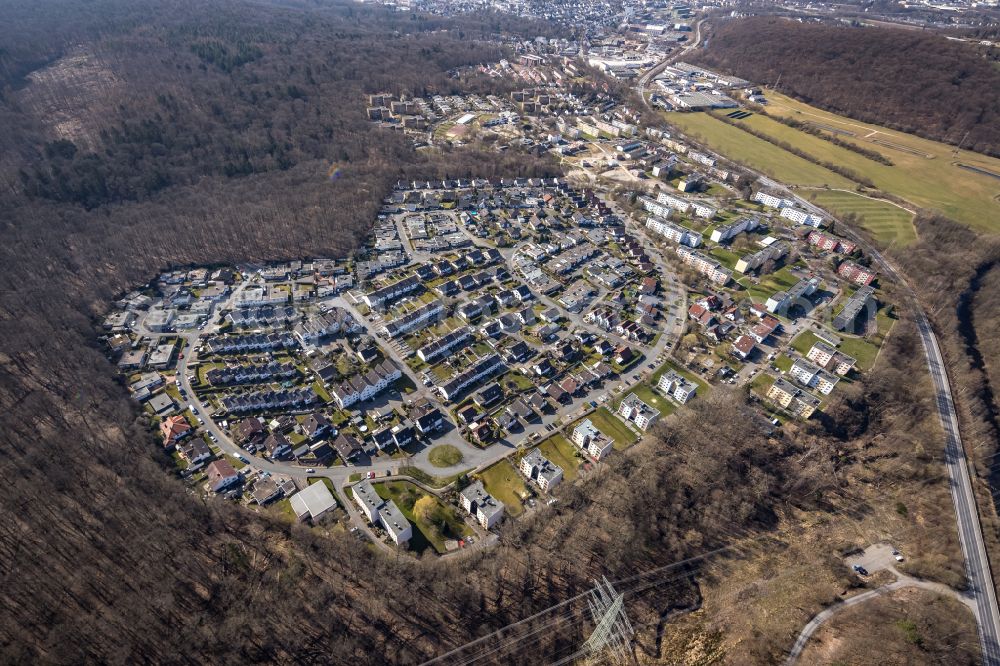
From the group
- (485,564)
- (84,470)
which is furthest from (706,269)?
(84,470)

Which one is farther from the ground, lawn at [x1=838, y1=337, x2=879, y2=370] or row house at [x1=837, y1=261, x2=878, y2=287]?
row house at [x1=837, y1=261, x2=878, y2=287]

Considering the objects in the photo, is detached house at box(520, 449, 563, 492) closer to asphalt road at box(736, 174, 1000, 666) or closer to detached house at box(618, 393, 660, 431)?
detached house at box(618, 393, 660, 431)

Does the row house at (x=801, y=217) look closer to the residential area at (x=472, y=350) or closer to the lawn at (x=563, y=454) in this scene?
the residential area at (x=472, y=350)

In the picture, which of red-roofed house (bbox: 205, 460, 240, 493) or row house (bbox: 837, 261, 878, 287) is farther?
row house (bbox: 837, 261, 878, 287)

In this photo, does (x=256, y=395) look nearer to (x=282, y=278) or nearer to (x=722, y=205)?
(x=282, y=278)

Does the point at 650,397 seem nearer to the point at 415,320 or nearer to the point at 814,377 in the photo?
the point at 814,377

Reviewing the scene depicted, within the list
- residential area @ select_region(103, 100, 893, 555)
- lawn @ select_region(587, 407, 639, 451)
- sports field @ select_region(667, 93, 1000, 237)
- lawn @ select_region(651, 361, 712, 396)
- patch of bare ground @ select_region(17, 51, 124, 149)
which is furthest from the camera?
patch of bare ground @ select_region(17, 51, 124, 149)

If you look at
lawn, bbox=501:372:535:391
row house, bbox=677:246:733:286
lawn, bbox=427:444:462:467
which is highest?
row house, bbox=677:246:733:286

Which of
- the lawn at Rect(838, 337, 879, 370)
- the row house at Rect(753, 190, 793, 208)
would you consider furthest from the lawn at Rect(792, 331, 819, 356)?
the row house at Rect(753, 190, 793, 208)
